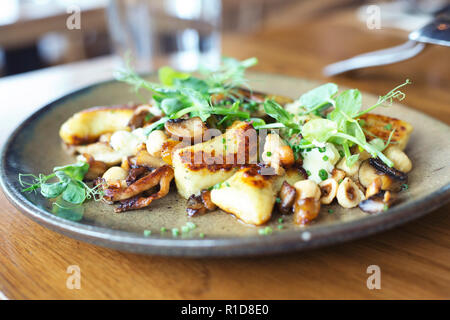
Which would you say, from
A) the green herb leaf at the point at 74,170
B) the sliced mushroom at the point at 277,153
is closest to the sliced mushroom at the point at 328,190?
the sliced mushroom at the point at 277,153

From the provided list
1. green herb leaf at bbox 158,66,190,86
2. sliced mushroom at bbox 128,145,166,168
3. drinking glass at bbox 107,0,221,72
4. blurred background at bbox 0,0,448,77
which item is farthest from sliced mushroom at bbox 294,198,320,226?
drinking glass at bbox 107,0,221,72

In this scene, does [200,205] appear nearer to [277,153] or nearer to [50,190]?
[277,153]

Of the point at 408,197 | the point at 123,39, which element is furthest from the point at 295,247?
the point at 123,39

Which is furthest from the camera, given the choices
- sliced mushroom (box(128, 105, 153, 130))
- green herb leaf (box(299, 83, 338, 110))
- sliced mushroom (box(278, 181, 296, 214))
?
sliced mushroom (box(128, 105, 153, 130))

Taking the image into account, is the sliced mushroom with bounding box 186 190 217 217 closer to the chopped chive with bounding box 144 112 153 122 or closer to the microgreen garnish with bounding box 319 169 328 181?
the microgreen garnish with bounding box 319 169 328 181

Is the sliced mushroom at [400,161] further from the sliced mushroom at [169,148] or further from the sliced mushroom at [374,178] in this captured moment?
the sliced mushroom at [169,148]

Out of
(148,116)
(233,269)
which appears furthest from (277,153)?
(148,116)

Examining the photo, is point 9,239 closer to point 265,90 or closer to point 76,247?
point 76,247

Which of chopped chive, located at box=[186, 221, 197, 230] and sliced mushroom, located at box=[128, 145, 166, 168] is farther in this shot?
sliced mushroom, located at box=[128, 145, 166, 168]
